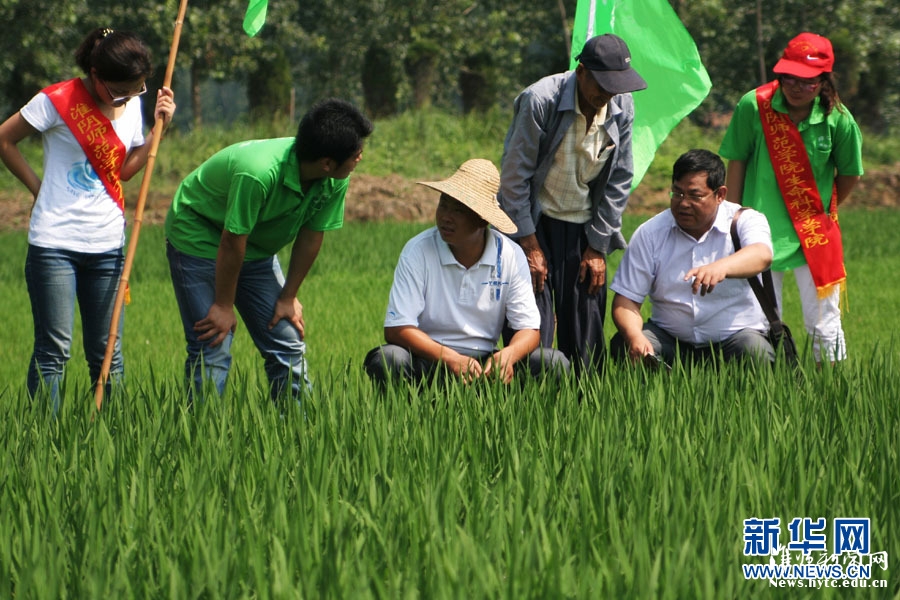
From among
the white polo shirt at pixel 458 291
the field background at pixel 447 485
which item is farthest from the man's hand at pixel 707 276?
the white polo shirt at pixel 458 291

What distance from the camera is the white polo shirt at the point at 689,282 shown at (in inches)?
176

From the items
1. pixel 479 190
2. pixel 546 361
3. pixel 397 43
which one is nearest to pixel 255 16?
pixel 479 190

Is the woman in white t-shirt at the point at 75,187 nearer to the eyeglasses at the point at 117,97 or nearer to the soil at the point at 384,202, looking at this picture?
the eyeglasses at the point at 117,97

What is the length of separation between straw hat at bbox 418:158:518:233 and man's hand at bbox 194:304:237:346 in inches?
31.9

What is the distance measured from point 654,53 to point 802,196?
86cm

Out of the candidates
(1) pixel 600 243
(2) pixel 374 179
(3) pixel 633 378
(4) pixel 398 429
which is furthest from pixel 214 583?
(2) pixel 374 179

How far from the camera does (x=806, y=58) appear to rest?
175 inches

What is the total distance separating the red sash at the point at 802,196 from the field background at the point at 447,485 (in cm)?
73

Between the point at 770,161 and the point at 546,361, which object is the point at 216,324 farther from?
the point at 770,161

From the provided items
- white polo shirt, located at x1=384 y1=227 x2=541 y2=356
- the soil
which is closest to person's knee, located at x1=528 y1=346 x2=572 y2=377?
white polo shirt, located at x1=384 y1=227 x2=541 y2=356

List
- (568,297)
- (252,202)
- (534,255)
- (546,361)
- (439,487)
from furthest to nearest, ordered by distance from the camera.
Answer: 1. (568,297)
2. (534,255)
3. (546,361)
4. (252,202)
5. (439,487)

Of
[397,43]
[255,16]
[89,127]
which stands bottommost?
[89,127]

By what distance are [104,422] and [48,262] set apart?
937 mm

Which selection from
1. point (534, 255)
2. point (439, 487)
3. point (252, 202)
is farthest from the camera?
point (534, 255)
